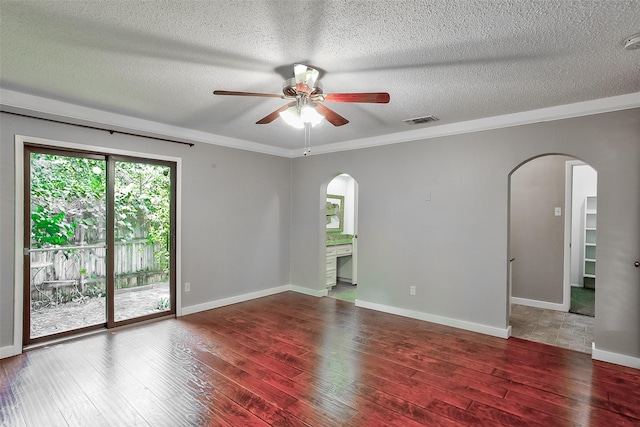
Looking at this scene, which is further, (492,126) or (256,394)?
(492,126)

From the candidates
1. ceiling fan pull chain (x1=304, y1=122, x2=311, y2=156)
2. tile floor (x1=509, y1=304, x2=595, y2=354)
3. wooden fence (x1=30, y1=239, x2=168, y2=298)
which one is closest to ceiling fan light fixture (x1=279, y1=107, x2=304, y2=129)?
ceiling fan pull chain (x1=304, y1=122, x2=311, y2=156)

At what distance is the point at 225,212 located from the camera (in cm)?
482

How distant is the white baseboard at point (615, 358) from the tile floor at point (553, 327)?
→ 175mm

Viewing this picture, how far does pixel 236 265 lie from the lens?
4965 millimetres

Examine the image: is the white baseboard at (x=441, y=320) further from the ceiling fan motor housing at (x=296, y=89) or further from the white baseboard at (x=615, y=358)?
the ceiling fan motor housing at (x=296, y=89)

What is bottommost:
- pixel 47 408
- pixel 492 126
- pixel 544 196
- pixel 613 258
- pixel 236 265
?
pixel 47 408

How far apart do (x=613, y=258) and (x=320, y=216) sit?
3.67 metres

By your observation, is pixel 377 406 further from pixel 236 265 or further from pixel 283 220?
pixel 283 220

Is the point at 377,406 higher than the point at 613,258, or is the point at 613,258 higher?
the point at 613,258

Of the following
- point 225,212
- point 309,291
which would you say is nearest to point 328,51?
point 225,212

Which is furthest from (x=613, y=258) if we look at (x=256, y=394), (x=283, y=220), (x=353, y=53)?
(x=283, y=220)

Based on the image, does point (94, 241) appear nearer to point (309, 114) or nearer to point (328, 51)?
point (309, 114)

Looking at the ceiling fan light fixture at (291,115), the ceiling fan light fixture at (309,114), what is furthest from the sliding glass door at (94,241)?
the ceiling fan light fixture at (309,114)

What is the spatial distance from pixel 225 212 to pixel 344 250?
2524 mm
